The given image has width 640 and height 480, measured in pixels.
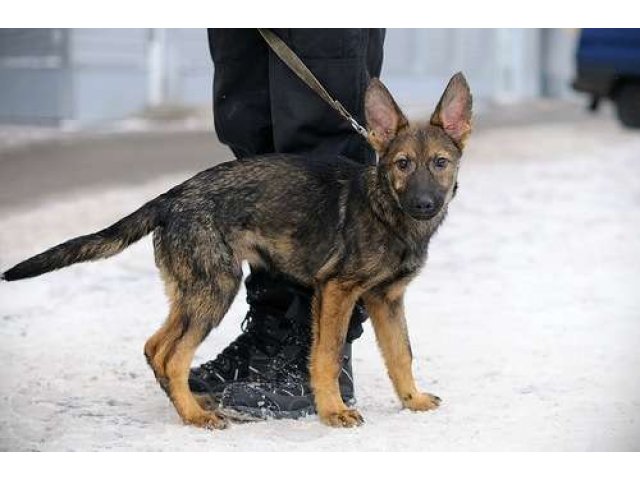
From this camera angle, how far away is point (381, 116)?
325 cm

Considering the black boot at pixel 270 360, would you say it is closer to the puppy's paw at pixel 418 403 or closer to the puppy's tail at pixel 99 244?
the puppy's paw at pixel 418 403

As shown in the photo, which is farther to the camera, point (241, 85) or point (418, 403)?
point (241, 85)

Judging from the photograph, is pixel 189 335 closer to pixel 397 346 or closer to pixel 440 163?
pixel 397 346

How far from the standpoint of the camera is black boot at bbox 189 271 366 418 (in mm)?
3434

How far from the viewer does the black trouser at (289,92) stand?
11.2 ft

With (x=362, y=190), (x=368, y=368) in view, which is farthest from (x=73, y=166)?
(x=362, y=190)

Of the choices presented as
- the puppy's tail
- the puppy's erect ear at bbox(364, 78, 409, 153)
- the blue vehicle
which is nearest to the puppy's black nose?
the puppy's erect ear at bbox(364, 78, 409, 153)

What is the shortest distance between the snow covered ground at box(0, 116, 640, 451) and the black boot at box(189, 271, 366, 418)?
0.11 meters

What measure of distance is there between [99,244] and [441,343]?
1657mm

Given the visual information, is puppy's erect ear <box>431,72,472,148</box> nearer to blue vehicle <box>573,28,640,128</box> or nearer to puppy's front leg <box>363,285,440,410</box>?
puppy's front leg <box>363,285,440,410</box>

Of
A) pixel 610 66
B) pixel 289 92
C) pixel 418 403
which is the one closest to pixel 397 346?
pixel 418 403

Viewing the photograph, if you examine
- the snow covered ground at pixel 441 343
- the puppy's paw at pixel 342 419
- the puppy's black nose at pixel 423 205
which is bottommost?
the snow covered ground at pixel 441 343

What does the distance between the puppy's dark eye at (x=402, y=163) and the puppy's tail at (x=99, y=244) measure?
0.75 metres

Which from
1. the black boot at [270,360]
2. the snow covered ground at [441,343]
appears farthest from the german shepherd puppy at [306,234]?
the snow covered ground at [441,343]
